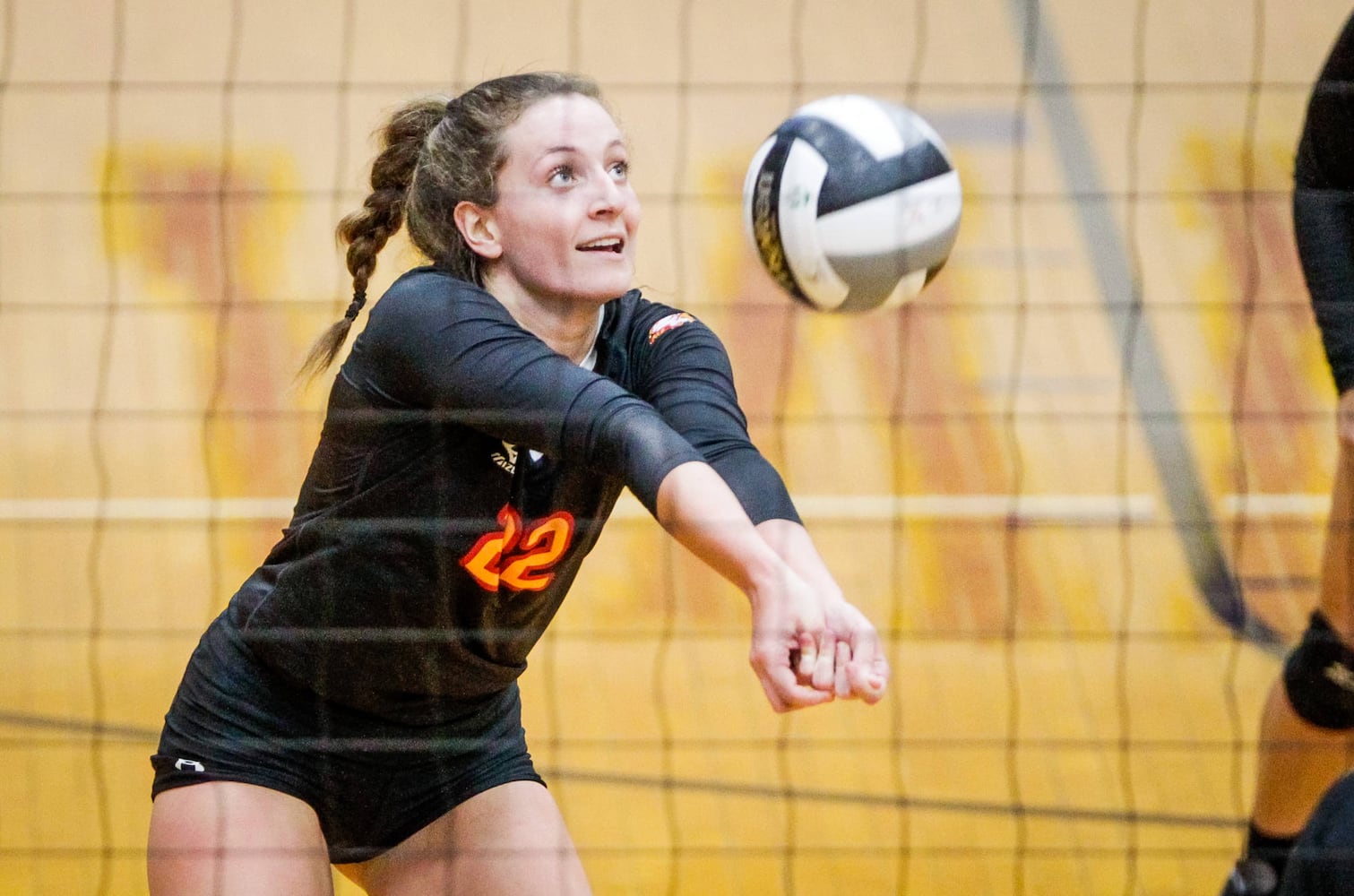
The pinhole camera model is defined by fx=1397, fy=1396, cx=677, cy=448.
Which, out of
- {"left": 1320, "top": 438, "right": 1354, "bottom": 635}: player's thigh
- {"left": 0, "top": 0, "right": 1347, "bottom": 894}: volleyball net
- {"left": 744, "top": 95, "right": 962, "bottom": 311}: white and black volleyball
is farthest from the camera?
{"left": 0, "top": 0, "right": 1347, "bottom": 894}: volleyball net

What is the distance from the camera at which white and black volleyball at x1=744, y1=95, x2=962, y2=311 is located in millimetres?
2154

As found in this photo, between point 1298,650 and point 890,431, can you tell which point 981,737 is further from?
point 890,431

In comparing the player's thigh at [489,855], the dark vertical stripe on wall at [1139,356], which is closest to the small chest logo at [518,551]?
the player's thigh at [489,855]

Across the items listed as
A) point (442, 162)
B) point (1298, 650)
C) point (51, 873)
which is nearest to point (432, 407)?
point (442, 162)

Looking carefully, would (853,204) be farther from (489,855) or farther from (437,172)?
(489,855)

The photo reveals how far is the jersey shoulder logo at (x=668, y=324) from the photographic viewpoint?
1901 millimetres

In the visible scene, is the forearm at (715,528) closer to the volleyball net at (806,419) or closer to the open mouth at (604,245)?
the open mouth at (604,245)

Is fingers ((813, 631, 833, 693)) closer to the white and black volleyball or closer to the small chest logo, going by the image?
the small chest logo

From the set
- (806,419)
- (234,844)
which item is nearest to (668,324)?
(234,844)

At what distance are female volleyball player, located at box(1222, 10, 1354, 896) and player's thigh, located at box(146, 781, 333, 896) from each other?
1696mm

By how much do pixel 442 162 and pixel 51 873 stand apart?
85.2 inches

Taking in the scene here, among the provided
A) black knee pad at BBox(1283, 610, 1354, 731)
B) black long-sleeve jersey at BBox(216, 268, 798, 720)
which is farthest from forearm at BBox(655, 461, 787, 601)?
black knee pad at BBox(1283, 610, 1354, 731)

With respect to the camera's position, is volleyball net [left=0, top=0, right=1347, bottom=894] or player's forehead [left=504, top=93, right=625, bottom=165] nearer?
player's forehead [left=504, top=93, right=625, bottom=165]

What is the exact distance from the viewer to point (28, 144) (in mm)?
6500
